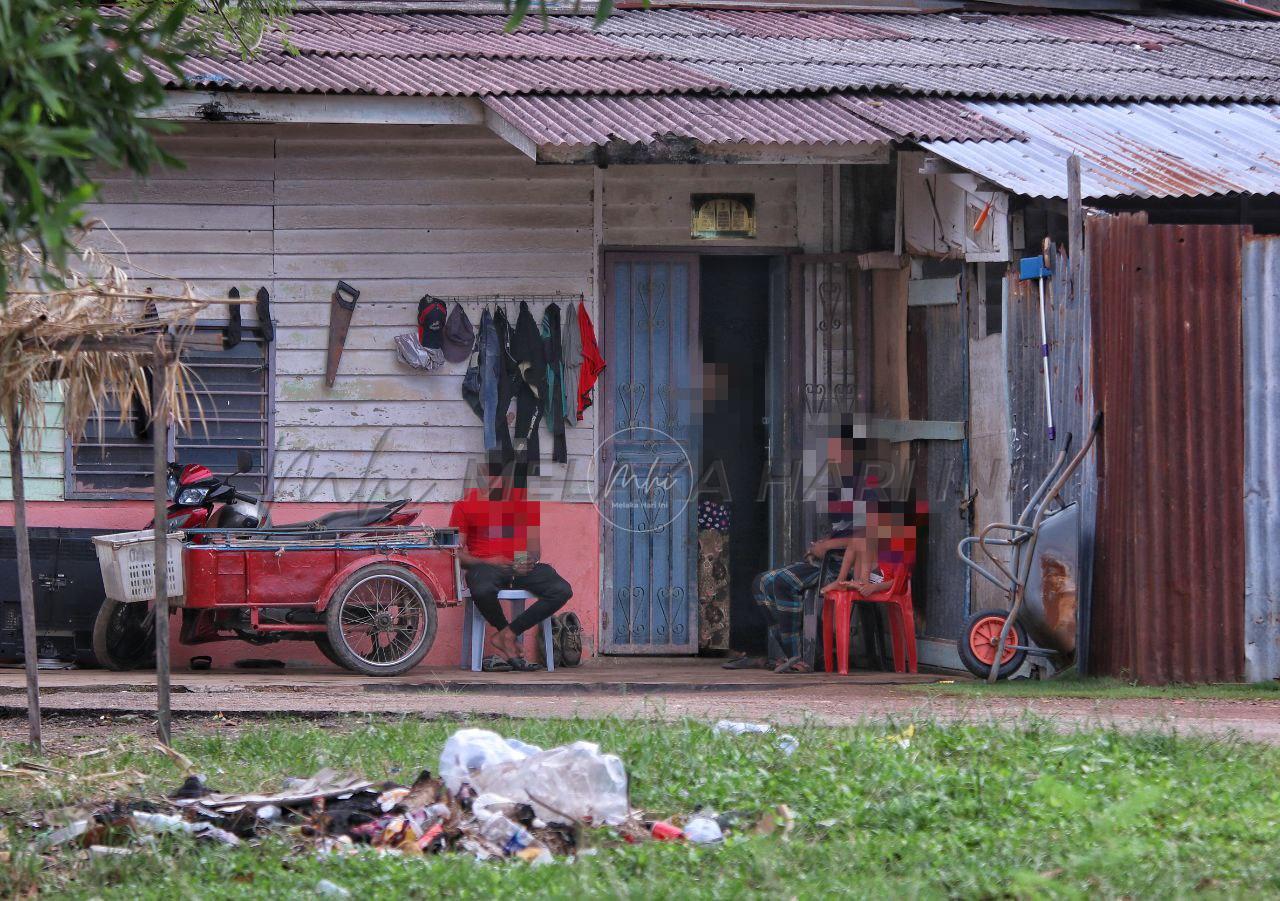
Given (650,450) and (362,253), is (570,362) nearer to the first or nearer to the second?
(650,450)

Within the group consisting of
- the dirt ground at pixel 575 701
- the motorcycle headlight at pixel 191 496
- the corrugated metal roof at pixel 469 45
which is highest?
the corrugated metal roof at pixel 469 45

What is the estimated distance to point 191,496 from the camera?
10.4 meters

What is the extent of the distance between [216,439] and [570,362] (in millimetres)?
2468

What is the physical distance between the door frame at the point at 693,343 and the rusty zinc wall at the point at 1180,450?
3317 mm

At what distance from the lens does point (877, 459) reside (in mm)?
11211

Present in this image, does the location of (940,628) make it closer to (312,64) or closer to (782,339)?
(782,339)

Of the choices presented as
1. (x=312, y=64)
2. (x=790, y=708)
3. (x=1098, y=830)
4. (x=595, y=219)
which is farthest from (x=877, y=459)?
(x=1098, y=830)

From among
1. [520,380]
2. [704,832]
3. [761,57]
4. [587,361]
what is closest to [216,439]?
[520,380]

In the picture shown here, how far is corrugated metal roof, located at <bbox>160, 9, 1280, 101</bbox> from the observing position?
1062 centimetres

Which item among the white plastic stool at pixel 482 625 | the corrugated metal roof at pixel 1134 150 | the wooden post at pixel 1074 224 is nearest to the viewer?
the wooden post at pixel 1074 224

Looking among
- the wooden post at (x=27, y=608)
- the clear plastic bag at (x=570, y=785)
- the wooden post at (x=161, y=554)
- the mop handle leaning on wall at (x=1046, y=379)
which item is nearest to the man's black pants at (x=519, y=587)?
the mop handle leaning on wall at (x=1046, y=379)

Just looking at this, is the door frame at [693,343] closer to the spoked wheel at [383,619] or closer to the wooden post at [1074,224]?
the spoked wheel at [383,619]

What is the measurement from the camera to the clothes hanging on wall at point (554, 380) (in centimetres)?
1113

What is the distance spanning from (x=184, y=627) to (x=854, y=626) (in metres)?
4.48
